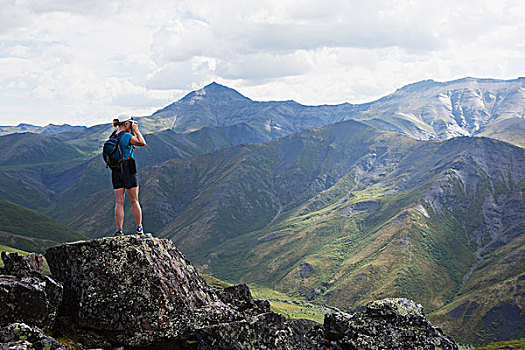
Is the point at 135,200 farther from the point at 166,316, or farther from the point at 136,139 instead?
the point at 166,316

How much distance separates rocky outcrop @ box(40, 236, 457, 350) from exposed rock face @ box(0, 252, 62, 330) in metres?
1.07

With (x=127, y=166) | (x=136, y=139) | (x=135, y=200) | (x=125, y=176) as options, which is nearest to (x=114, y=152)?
(x=127, y=166)

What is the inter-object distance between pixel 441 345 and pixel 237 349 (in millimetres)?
10382

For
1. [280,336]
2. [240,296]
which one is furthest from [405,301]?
[240,296]

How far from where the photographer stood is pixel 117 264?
64.5 feet

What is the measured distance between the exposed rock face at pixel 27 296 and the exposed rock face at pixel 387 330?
546 inches

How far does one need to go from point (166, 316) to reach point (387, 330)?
37.3 feet

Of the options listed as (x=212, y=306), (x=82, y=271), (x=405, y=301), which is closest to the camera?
(x=82, y=271)

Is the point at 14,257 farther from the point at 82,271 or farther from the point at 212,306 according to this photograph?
the point at 212,306

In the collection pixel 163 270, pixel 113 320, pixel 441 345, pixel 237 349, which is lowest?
pixel 441 345

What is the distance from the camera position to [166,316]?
19219mm

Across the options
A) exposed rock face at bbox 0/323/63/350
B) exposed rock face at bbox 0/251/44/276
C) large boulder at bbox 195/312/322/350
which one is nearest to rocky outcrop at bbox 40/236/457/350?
large boulder at bbox 195/312/322/350

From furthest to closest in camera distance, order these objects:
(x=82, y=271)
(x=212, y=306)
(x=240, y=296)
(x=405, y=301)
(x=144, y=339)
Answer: (x=240, y=296) → (x=405, y=301) → (x=212, y=306) → (x=82, y=271) → (x=144, y=339)

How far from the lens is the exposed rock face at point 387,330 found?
20109 mm
